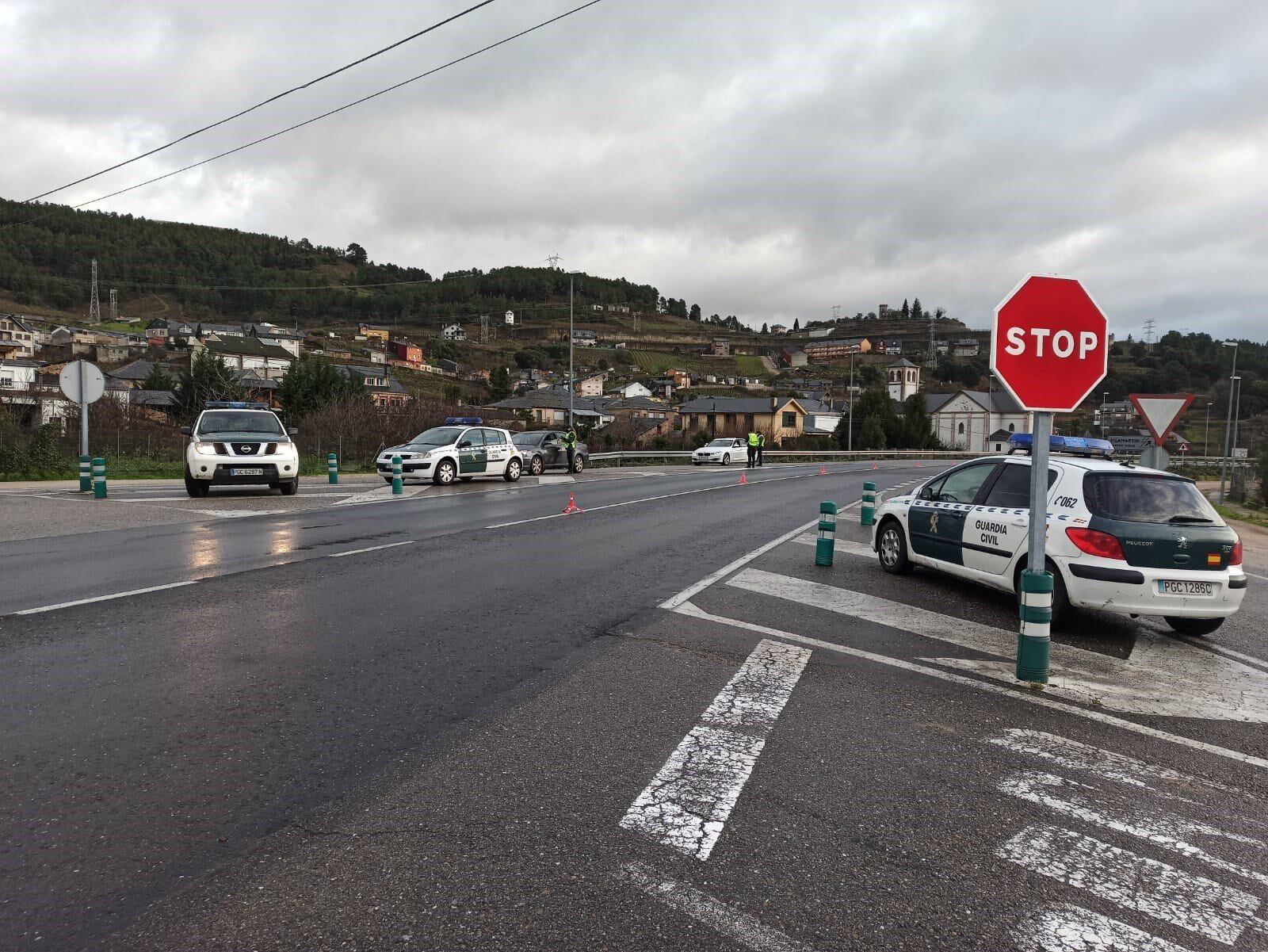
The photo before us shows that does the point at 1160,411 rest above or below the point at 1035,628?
above

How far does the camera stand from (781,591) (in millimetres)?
8898

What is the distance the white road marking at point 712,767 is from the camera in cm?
347

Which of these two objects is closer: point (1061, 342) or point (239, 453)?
point (1061, 342)

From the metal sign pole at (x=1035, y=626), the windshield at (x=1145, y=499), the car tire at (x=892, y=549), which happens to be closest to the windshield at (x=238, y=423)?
the car tire at (x=892, y=549)

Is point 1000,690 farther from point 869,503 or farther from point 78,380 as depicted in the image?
point 78,380

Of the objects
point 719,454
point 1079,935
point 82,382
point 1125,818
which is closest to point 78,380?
point 82,382

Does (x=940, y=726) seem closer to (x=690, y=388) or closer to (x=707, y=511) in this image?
(x=707, y=511)

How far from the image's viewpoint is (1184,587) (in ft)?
22.6

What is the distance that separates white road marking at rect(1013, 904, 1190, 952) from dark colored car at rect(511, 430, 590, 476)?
26678mm

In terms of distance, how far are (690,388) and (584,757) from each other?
14807cm

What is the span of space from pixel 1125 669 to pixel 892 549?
3.88m

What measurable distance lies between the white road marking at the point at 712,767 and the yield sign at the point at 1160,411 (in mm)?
8443

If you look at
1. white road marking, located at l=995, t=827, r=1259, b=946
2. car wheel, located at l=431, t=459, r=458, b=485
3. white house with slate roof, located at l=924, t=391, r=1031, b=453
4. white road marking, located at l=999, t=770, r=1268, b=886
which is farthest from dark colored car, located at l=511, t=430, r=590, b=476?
white house with slate roof, located at l=924, t=391, r=1031, b=453

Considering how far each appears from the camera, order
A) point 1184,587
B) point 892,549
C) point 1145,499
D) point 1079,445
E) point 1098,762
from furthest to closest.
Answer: point 892,549 → point 1079,445 → point 1145,499 → point 1184,587 → point 1098,762
